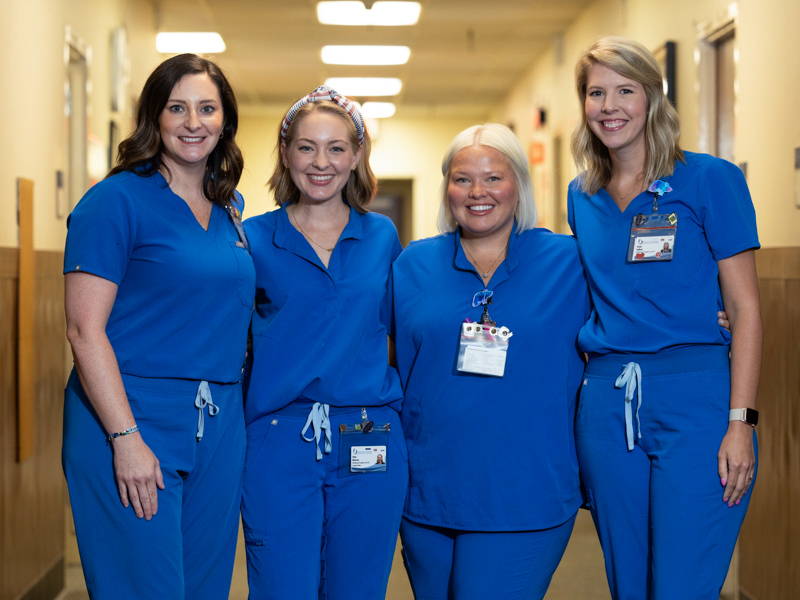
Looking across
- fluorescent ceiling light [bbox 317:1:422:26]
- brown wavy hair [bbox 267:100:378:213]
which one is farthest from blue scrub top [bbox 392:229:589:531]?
fluorescent ceiling light [bbox 317:1:422:26]

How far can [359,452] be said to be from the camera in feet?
6.39

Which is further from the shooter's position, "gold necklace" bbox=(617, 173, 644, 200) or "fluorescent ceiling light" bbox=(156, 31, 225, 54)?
"fluorescent ceiling light" bbox=(156, 31, 225, 54)

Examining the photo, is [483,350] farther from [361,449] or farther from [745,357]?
[745,357]

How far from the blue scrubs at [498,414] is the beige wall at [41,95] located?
1806 millimetres

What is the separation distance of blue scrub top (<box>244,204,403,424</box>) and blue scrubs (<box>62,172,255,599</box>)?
4.6 inches

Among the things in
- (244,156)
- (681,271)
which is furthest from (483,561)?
(244,156)

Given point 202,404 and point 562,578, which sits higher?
point 202,404

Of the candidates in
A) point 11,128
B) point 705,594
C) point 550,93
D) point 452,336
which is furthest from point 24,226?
point 550,93

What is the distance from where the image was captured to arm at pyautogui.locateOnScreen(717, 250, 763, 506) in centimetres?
181

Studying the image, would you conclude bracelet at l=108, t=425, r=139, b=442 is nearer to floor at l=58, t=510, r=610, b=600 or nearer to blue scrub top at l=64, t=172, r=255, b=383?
blue scrub top at l=64, t=172, r=255, b=383

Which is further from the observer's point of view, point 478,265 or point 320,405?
point 478,265

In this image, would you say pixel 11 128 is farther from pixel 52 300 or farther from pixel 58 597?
pixel 58 597

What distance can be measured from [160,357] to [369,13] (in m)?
5.01

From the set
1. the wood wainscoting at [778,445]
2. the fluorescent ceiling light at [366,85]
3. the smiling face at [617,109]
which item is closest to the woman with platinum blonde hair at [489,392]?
the smiling face at [617,109]
